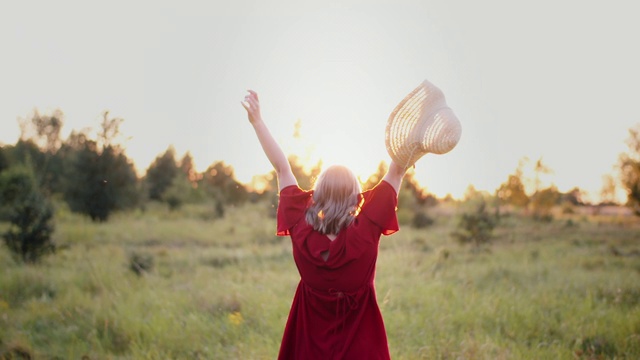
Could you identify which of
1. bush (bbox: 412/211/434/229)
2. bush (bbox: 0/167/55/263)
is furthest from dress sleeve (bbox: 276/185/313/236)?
bush (bbox: 412/211/434/229)

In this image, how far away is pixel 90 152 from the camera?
28.4 meters

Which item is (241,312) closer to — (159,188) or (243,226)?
(243,226)

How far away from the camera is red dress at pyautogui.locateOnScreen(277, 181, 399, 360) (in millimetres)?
2668

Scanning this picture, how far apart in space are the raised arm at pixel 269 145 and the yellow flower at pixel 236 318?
157 inches

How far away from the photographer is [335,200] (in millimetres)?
2645

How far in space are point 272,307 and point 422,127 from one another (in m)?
4.98

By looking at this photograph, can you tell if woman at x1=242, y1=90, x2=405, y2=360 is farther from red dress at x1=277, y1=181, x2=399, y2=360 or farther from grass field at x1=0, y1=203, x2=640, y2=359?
grass field at x1=0, y1=203, x2=640, y2=359

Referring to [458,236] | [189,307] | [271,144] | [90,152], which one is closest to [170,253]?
[189,307]

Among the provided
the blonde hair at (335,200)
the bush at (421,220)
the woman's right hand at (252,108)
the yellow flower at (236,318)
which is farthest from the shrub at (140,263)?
the bush at (421,220)

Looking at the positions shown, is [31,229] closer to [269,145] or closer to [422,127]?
[269,145]

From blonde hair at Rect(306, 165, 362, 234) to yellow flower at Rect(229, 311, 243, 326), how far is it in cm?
422

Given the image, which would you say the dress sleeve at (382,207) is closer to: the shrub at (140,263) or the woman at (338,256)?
the woman at (338,256)

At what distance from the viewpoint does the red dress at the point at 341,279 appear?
8.75 ft

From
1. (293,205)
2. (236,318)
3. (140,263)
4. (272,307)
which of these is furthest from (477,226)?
A: (293,205)
